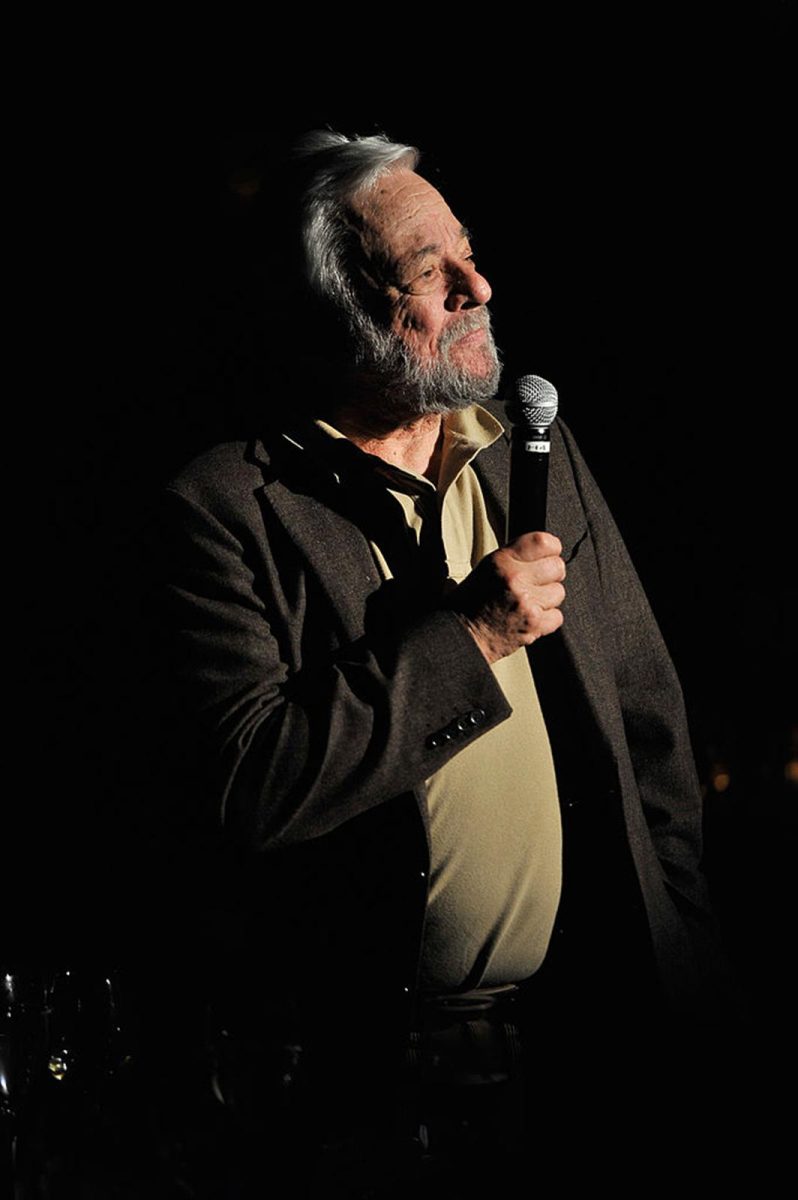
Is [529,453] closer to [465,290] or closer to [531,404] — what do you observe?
[531,404]

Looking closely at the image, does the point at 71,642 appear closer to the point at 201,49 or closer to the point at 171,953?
the point at 171,953

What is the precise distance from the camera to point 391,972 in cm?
204

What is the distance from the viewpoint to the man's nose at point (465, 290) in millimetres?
2369

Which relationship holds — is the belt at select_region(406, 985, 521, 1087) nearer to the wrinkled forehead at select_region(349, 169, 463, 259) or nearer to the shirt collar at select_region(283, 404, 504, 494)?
the shirt collar at select_region(283, 404, 504, 494)

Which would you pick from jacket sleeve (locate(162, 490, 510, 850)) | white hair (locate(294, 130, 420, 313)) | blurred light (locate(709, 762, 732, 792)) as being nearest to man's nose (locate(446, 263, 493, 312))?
white hair (locate(294, 130, 420, 313))

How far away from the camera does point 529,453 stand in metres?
2.04

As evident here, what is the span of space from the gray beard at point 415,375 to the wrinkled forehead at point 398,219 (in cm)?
14

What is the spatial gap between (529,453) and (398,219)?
623 millimetres

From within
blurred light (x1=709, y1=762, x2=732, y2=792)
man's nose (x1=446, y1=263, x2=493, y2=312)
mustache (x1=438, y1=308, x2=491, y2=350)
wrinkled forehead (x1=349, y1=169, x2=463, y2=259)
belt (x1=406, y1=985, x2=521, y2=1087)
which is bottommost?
belt (x1=406, y1=985, x2=521, y2=1087)

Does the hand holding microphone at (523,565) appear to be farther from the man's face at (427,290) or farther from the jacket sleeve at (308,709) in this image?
the man's face at (427,290)

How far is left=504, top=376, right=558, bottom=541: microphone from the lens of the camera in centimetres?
204

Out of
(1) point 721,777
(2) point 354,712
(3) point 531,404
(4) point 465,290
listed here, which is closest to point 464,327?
(4) point 465,290

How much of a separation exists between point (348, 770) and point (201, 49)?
5.39 ft

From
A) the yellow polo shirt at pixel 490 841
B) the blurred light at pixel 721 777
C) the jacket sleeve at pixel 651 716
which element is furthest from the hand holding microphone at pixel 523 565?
the blurred light at pixel 721 777
